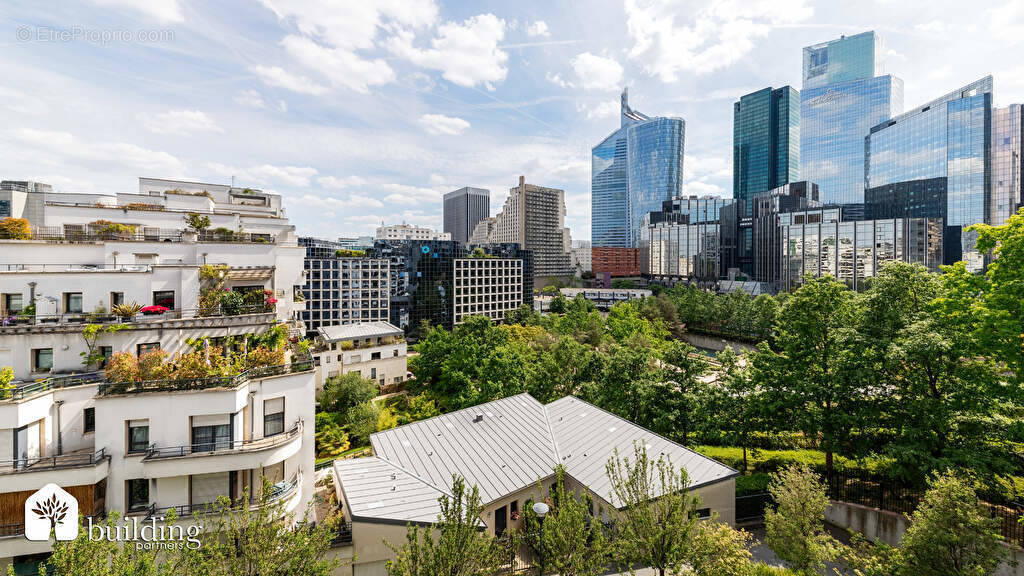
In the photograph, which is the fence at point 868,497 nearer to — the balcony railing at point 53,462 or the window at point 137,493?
the window at point 137,493

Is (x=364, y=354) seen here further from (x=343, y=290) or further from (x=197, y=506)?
(x=197, y=506)

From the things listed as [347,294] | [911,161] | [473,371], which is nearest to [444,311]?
[347,294]

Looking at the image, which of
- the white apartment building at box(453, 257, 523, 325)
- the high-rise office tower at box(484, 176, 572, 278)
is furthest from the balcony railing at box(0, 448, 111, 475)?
the high-rise office tower at box(484, 176, 572, 278)

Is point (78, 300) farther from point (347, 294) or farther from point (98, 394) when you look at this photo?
point (347, 294)

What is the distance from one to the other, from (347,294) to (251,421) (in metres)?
51.3

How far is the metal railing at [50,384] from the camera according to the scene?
12.9m

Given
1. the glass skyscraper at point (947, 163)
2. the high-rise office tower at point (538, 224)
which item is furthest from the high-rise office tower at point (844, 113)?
the high-rise office tower at point (538, 224)

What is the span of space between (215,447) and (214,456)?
488 millimetres

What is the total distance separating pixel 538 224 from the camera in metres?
152

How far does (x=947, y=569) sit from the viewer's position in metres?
11.1

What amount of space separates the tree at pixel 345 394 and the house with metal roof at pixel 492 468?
15.3 meters

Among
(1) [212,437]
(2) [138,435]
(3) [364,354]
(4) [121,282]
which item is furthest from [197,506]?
(3) [364,354]

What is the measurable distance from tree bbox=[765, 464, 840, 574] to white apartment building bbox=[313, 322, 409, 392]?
37.2m

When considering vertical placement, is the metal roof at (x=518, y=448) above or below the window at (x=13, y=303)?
below
